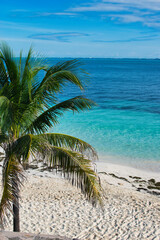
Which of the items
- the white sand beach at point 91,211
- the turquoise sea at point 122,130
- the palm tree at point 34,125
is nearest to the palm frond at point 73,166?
the palm tree at point 34,125

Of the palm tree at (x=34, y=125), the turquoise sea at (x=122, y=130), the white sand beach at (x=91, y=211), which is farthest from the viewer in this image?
the turquoise sea at (x=122, y=130)

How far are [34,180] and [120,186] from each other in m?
3.92

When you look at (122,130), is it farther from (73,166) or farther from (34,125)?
(73,166)

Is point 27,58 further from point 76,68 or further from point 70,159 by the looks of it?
point 70,159

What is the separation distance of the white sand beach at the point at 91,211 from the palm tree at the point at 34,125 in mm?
1671

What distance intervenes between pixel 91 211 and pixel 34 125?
15.8ft

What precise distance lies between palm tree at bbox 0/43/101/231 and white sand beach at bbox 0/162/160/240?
65.8 inches

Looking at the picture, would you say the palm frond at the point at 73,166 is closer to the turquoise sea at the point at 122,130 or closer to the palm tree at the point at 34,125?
the palm tree at the point at 34,125

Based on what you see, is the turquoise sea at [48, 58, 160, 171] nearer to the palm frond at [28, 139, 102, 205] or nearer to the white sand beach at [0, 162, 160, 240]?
the white sand beach at [0, 162, 160, 240]

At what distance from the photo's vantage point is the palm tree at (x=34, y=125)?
554 centimetres

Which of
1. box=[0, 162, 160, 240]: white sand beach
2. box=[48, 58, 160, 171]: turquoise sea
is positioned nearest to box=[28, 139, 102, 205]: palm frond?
box=[0, 162, 160, 240]: white sand beach

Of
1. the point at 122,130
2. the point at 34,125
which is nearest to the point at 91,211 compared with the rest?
the point at 34,125

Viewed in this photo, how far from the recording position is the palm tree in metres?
5.54

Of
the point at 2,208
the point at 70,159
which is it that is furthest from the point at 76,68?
the point at 2,208
